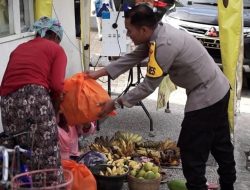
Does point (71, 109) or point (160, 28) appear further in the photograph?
point (71, 109)

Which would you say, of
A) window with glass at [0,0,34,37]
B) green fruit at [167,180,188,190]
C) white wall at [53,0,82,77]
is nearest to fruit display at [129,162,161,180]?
green fruit at [167,180,188,190]

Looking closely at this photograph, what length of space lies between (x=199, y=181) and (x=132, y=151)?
5.44ft

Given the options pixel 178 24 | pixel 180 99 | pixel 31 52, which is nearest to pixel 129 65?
pixel 31 52

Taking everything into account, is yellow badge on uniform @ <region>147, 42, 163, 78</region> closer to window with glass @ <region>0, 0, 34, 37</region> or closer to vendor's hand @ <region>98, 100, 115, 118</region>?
vendor's hand @ <region>98, 100, 115, 118</region>

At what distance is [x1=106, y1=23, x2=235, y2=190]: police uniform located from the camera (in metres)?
3.56

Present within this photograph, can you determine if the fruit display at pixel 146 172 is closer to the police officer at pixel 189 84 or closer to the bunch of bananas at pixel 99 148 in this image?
the police officer at pixel 189 84

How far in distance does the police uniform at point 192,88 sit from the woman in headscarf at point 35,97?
62 cm

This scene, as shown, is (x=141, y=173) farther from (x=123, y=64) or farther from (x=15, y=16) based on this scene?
(x=15, y=16)

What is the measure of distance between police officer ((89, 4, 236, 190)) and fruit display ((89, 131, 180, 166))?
127 cm

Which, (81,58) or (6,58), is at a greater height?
(6,58)

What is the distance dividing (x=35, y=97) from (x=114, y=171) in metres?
1.37

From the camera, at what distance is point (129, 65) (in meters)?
4.19

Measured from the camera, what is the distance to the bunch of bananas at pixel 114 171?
4.44 m

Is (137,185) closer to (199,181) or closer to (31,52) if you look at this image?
(199,181)
